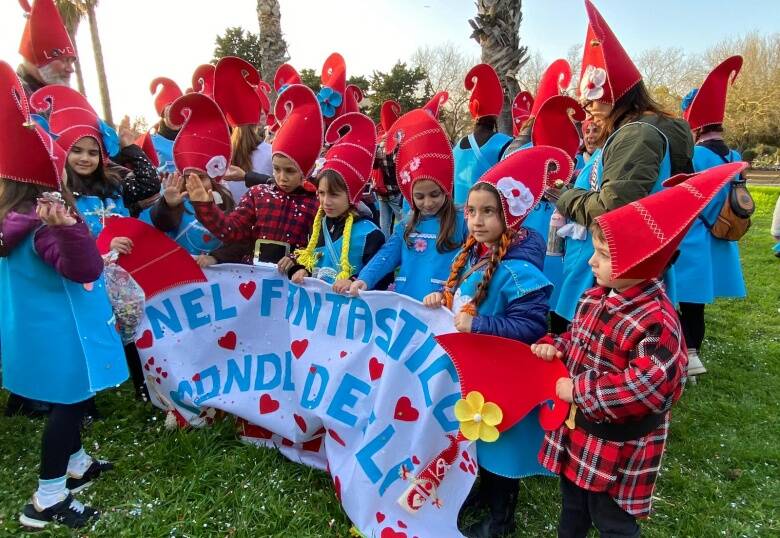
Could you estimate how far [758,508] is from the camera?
2873 mm

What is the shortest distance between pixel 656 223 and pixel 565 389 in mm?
711

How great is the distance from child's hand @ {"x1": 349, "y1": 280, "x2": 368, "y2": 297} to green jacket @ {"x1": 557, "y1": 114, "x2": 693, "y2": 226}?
122 centimetres

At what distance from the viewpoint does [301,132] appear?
3.44m

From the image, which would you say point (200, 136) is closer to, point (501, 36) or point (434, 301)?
point (434, 301)

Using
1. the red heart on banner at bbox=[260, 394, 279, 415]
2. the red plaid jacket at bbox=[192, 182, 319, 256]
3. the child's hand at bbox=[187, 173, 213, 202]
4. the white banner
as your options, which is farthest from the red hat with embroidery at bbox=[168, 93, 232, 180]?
the red heart on banner at bbox=[260, 394, 279, 415]

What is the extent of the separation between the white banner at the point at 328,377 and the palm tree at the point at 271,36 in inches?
262

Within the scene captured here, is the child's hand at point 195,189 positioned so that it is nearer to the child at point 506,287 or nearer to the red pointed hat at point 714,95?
the child at point 506,287

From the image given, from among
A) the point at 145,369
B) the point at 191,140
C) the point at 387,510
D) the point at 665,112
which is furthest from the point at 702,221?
the point at 145,369

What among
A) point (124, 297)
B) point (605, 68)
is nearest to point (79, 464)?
point (124, 297)

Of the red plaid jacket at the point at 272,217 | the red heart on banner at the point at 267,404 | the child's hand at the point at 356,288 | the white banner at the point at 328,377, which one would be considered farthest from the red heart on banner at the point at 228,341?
the child's hand at the point at 356,288

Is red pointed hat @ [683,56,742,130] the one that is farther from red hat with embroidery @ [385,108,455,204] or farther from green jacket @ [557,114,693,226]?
red hat with embroidery @ [385,108,455,204]

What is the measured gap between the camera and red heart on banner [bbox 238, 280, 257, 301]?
3374 millimetres

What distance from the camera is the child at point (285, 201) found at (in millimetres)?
3447

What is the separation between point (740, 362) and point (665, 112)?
343cm
